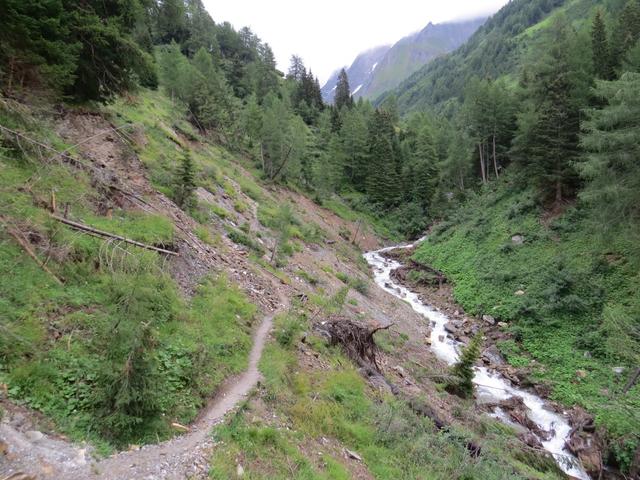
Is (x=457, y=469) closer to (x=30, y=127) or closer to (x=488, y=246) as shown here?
(x=30, y=127)

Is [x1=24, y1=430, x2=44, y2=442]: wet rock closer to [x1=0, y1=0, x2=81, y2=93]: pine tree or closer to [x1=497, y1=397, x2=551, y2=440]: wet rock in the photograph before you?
[x1=0, y1=0, x2=81, y2=93]: pine tree

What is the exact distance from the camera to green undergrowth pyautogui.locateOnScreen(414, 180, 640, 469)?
16.6m

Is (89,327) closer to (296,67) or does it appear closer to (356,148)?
(356,148)

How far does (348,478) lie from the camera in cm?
812

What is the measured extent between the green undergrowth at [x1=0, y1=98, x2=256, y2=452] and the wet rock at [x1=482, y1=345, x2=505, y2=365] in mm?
17417

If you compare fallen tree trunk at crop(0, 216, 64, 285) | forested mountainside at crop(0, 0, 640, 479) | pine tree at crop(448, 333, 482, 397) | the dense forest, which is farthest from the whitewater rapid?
fallen tree trunk at crop(0, 216, 64, 285)

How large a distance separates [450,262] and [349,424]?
29.7m

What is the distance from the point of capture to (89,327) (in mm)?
7801

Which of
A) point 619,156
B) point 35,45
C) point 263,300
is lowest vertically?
point 263,300

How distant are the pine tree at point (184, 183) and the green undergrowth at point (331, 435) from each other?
8.96 m

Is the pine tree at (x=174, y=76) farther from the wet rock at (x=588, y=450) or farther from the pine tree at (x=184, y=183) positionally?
the wet rock at (x=588, y=450)

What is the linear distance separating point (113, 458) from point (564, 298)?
26.1m

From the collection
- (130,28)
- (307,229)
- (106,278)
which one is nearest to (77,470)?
(106,278)

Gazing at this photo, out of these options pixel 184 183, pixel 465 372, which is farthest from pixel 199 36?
pixel 465 372
